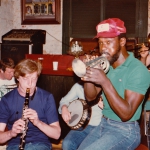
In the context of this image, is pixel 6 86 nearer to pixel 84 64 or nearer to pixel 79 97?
pixel 79 97

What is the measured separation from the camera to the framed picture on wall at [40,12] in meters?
6.04

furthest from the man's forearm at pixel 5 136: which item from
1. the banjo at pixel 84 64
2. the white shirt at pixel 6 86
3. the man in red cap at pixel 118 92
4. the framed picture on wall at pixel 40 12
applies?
the framed picture on wall at pixel 40 12

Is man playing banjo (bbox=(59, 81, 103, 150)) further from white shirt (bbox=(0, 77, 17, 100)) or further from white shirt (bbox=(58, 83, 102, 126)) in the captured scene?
white shirt (bbox=(0, 77, 17, 100))

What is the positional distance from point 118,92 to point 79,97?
1269 millimetres

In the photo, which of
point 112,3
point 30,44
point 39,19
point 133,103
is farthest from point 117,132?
point 39,19

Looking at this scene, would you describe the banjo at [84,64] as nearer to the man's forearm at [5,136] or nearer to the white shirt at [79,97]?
the man's forearm at [5,136]

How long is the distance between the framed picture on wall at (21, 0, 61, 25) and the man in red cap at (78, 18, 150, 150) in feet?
12.4

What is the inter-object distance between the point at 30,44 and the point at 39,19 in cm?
107

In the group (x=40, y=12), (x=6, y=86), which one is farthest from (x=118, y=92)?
(x=40, y=12)

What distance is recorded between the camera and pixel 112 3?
575 centimetres

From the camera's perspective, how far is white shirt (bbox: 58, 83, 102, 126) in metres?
3.27

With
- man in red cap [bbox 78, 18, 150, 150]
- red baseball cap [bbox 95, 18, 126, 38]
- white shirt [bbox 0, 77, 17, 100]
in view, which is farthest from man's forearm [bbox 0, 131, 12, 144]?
white shirt [bbox 0, 77, 17, 100]

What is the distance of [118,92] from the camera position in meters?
2.32

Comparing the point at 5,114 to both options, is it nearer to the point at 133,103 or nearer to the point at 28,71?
the point at 28,71
